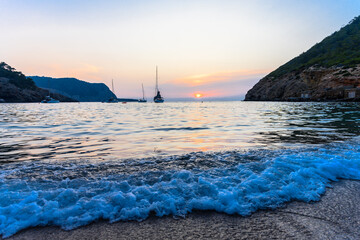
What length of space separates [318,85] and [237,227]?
98352mm

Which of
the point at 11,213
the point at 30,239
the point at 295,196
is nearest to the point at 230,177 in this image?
the point at 295,196

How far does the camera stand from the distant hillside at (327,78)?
70675 mm

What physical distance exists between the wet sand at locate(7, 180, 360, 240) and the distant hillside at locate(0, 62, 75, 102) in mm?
145071

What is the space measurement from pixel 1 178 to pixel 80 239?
329 centimetres

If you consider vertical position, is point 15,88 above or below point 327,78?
above

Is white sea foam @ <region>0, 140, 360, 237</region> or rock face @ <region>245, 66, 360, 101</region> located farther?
rock face @ <region>245, 66, 360, 101</region>

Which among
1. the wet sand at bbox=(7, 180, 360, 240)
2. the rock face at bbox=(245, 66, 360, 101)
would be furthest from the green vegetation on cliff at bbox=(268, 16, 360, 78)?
the wet sand at bbox=(7, 180, 360, 240)

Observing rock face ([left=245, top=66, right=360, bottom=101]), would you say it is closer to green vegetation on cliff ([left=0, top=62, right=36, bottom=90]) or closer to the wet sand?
the wet sand

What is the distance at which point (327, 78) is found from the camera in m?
79.3

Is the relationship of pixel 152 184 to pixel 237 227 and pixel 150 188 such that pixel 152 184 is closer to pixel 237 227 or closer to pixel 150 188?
pixel 150 188

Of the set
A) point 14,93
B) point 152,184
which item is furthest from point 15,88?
point 152,184

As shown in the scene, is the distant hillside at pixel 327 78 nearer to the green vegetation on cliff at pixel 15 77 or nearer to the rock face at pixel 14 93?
the rock face at pixel 14 93

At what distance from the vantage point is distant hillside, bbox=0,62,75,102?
120562mm

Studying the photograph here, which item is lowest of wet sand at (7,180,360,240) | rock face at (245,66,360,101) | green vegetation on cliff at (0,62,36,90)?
wet sand at (7,180,360,240)
